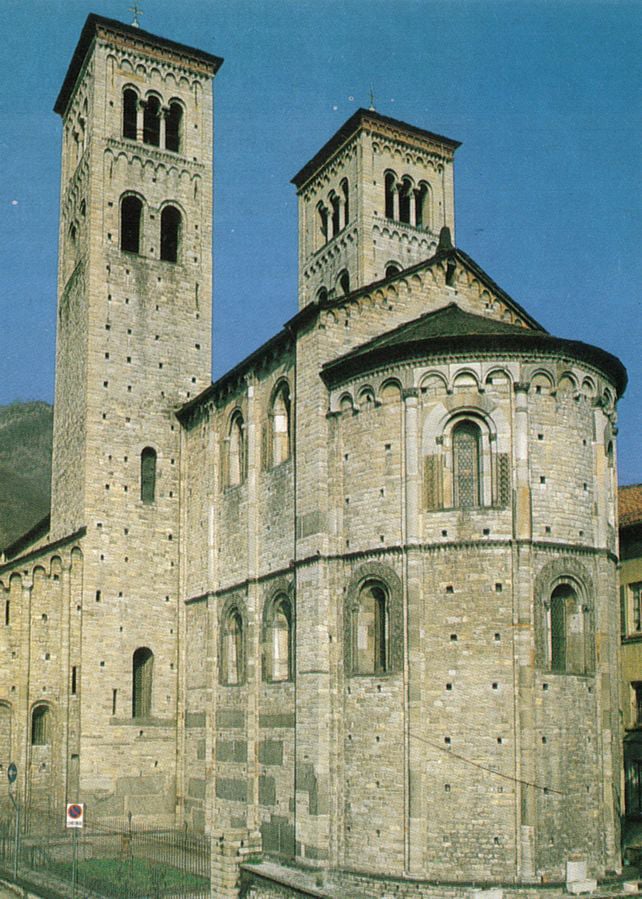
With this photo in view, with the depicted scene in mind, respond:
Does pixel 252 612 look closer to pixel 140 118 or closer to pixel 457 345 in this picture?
pixel 457 345

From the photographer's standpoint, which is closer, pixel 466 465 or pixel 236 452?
pixel 466 465

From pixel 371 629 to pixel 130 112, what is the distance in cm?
2033

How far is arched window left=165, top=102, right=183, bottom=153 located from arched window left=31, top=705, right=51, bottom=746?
17467mm

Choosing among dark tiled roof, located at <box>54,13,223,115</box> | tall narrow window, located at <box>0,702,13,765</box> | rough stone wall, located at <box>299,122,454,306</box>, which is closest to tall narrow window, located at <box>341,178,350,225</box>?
rough stone wall, located at <box>299,122,454,306</box>

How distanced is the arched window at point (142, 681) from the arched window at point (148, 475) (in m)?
4.25

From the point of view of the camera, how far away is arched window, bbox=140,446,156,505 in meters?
31.8

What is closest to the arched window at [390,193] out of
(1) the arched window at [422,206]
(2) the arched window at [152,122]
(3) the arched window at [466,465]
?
(1) the arched window at [422,206]

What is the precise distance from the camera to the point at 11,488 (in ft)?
305

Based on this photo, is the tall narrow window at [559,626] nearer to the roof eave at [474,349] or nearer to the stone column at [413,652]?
the stone column at [413,652]

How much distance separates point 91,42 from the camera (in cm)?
3497

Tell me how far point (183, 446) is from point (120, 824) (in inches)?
408

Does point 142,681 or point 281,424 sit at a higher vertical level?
point 281,424

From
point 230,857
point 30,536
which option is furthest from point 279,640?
point 30,536

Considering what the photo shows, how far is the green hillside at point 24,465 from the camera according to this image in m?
83.2
